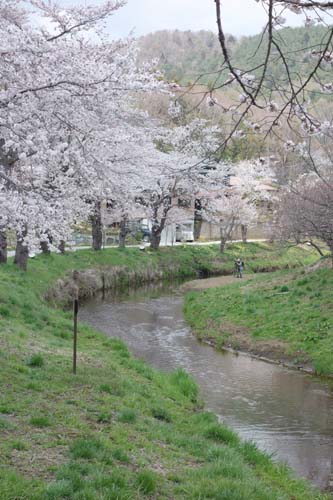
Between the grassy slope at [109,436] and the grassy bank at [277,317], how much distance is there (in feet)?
15.7

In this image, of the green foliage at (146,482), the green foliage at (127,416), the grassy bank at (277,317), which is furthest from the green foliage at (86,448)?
the grassy bank at (277,317)

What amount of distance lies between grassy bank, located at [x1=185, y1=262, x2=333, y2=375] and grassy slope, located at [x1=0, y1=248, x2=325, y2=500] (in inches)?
188

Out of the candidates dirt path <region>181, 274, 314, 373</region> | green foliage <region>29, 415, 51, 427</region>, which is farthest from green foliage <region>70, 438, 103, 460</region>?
dirt path <region>181, 274, 314, 373</region>

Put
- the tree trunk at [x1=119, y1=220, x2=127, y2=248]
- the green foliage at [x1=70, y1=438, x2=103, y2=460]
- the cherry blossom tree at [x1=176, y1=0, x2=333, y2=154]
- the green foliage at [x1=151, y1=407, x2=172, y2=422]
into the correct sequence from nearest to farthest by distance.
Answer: the cherry blossom tree at [x1=176, y1=0, x2=333, y2=154]
the green foliage at [x1=70, y1=438, x2=103, y2=460]
the green foliage at [x1=151, y1=407, x2=172, y2=422]
the tree trunk at [x1=119, y1=220, x2=127, y2=248]

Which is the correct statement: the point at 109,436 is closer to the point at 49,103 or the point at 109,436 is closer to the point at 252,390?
the point at 49,103

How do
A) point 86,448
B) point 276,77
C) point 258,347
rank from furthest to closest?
point 258,347, point 86,448, point 276,77

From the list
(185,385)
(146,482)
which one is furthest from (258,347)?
(146,482)

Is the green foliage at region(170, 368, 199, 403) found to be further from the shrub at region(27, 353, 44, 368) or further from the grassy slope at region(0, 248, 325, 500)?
the shrub at region(27, 353, 44, 368)

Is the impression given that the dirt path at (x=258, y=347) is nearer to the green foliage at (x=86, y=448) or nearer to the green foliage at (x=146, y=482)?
the green foliage at (x=86, y=448)

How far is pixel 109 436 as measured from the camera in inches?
259

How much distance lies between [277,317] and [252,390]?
5.57 m

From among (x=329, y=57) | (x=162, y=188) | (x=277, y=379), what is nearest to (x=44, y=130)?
(x=329, y=57)

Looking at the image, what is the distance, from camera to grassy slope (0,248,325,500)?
5.29 metres

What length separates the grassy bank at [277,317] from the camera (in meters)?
15.1
